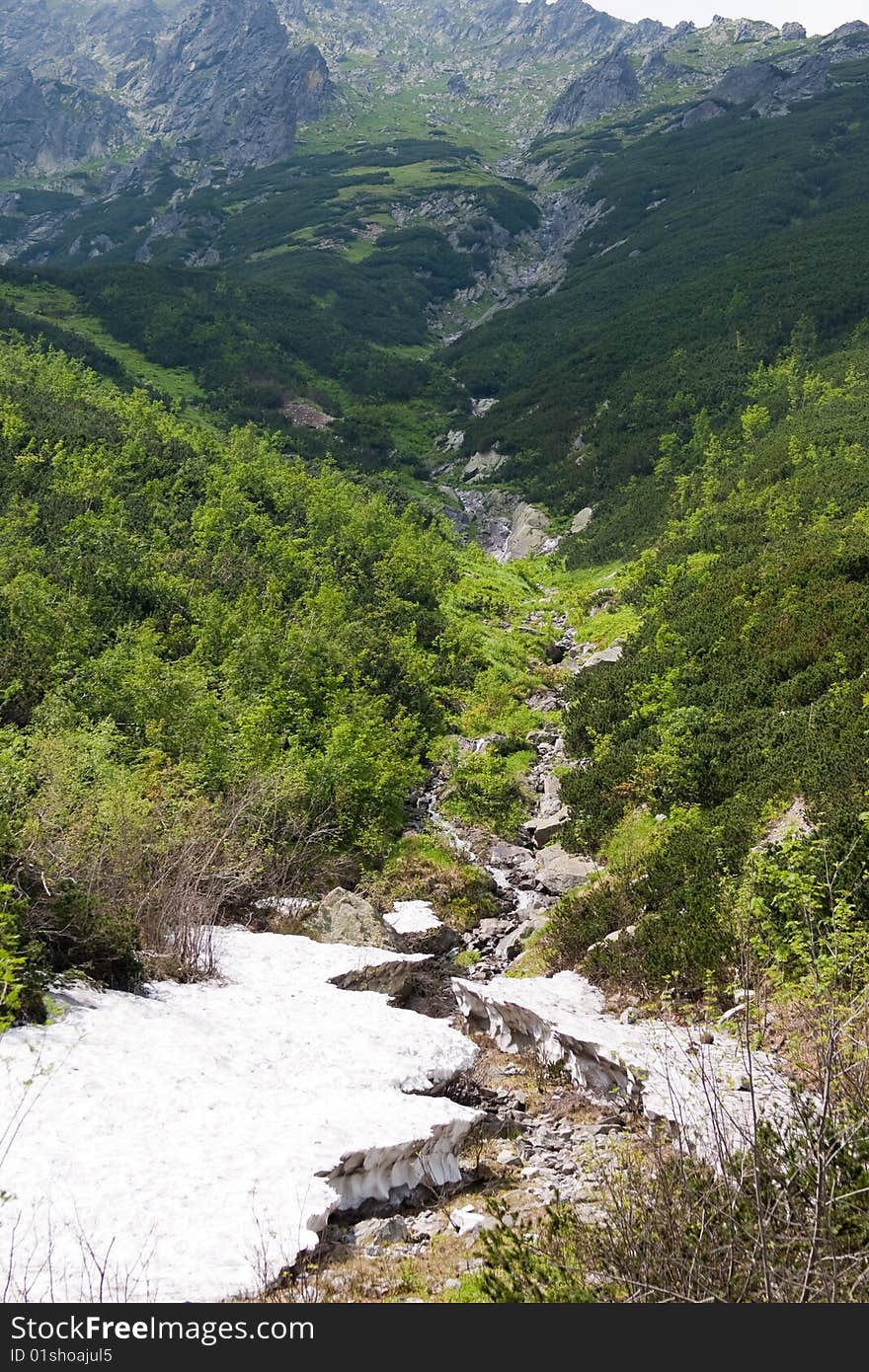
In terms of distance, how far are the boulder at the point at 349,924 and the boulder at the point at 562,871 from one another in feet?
9.54

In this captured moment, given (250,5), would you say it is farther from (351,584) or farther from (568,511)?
(351,584)

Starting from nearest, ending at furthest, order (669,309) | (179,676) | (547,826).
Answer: (547,826) → (179,676) → (669,309)

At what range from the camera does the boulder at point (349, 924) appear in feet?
37.1

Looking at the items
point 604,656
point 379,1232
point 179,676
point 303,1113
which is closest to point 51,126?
point 604,656

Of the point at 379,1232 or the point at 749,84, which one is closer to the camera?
the point at 379,1232

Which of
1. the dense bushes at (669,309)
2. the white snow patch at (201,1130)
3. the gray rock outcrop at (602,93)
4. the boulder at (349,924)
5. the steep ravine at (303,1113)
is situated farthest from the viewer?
the gray rock outcrop at (602,93)

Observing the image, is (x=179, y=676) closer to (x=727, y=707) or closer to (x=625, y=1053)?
(x=727, y=707)

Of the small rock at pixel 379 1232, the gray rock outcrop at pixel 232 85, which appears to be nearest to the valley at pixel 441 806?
the small rock at pixel 379 1232

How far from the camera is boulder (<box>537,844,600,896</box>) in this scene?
13.3 m

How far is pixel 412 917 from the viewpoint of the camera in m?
12.9

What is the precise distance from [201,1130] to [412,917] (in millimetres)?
6812

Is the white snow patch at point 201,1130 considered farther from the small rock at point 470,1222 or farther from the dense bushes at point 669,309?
the dense bushes at point 669,309

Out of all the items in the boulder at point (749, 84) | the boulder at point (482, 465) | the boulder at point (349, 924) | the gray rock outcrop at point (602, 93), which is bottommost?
the boulder at point (349, 924)

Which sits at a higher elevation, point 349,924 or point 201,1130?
point 201,1130
